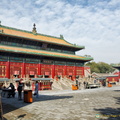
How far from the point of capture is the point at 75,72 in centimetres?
4022

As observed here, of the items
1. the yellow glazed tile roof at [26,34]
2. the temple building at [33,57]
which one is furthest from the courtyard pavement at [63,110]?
the yellow glazed tile roof at [26,34]

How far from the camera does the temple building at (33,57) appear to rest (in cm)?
2955

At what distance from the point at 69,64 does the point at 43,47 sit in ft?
28.0

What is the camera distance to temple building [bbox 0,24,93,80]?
2955 centimetres

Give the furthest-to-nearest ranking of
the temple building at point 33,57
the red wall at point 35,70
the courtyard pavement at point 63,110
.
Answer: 1. the temple building at point 33,57
2. the red wall at point 35,70
3. the courtyard pavement at point 63,110

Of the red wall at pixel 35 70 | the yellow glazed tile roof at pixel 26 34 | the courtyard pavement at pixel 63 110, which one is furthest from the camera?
the yellow glazed tile roof at pixel 26 34

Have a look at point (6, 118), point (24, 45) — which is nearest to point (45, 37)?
point (24, 45)

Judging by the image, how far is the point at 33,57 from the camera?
3275 centimetres

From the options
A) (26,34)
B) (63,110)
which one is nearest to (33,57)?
(26,34)

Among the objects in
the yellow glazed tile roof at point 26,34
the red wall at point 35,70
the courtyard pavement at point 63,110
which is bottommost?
the courtyard pavement at point 63,110

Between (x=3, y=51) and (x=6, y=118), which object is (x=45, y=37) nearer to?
(x=3, y=51)

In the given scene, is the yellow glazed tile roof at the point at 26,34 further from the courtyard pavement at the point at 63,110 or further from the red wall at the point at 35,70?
the courtyard pavement at the point at 63,110

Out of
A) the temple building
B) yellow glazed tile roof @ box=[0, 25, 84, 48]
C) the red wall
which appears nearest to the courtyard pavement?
the red wall

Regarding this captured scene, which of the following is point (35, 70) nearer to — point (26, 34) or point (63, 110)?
point (26, 34)
